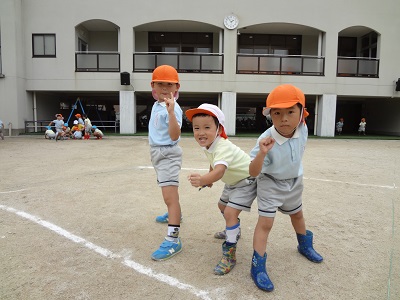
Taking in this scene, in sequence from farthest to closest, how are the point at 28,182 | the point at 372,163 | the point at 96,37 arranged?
the point at 96,37 → the point at 372,163 → the point at 28,182

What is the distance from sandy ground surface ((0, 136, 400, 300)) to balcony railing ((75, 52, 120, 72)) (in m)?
12.2

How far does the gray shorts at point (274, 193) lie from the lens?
2629 millimetres

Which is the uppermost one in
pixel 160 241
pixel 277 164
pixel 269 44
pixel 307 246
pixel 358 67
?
pixel 269 44

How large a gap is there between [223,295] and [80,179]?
15.0ft

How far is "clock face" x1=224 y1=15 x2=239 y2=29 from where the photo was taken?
1674 cm

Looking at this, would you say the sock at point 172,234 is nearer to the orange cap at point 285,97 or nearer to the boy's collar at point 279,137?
the boy's collar at point 279,137

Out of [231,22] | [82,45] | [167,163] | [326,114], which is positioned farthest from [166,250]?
[82,45]

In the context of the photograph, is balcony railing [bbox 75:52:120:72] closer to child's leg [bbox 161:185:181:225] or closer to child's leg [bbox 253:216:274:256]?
child's leg [bbox 161:185:181:225]

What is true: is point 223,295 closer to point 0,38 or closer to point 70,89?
point 70,89

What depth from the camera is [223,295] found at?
7.75 feet

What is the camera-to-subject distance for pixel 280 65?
17.5 m

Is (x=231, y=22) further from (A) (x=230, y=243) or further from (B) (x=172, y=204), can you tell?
(A) (x=230, y=243)

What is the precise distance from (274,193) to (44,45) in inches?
706

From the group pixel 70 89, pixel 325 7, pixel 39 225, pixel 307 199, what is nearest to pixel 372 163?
pixel 307 199
